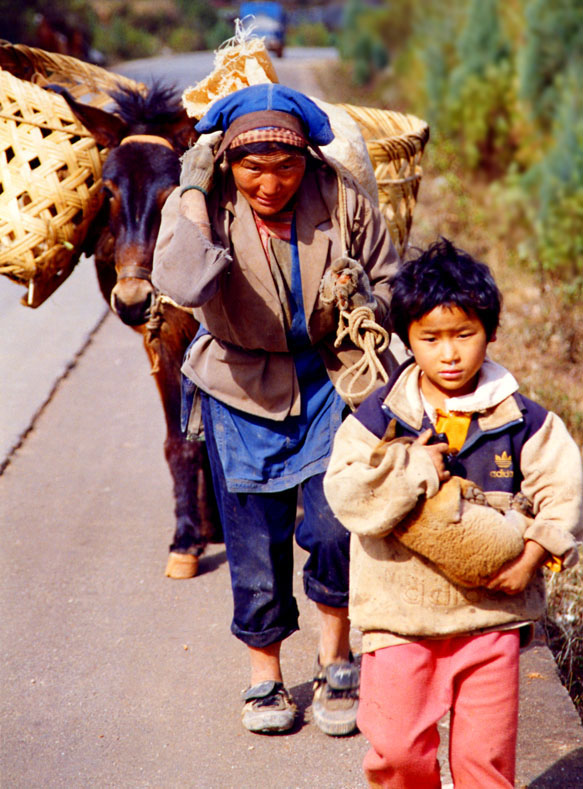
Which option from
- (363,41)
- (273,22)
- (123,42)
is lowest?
(123,42)

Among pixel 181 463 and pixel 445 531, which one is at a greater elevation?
pixel 445 531

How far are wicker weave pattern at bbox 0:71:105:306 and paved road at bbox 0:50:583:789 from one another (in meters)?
1.26

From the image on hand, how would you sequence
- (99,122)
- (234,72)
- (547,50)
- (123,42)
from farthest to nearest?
(123,42) < (547,50) < (99,122) < (234,72)

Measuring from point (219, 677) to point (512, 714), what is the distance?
1586mm

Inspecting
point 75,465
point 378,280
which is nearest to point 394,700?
point 378,280

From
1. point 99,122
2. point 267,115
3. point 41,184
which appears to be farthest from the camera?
point 99,122

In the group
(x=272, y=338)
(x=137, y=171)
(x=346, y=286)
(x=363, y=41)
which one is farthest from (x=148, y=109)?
(x=363, y=41)

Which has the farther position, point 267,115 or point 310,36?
point 310,36

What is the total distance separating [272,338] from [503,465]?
2.91 ft

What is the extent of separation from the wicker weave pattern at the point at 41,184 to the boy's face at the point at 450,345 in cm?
210

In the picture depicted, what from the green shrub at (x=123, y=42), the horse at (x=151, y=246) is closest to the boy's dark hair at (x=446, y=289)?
the horse at (x=151, y=246)

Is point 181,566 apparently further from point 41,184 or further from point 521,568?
point 521,568

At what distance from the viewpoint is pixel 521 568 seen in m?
2.26

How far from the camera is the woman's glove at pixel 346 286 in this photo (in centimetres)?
280
